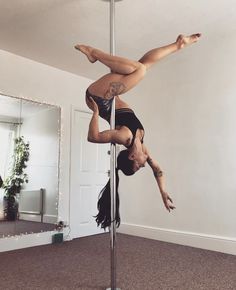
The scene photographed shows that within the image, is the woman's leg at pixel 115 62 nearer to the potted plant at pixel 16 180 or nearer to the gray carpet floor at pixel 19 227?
the potted plant at pixel 16 180

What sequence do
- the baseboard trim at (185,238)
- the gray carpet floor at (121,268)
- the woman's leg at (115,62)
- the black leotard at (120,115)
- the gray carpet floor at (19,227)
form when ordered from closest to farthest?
the woman's leg at (115,62) → the black leotard at (120,115) → the gray carpet floor at (121,268) → the baseboard trim at (185,238) → the gray carpet floor at (19,227)

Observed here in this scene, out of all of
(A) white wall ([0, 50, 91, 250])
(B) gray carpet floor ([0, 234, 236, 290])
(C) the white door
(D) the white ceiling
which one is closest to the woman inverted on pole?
(B) gray carpet floor ([0, 234, 236, 290])

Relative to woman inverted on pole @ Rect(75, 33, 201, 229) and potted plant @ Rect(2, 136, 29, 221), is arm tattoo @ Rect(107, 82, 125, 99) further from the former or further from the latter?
potted plant @ Rect(2, 136, 29, 221)

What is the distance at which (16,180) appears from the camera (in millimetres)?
3596

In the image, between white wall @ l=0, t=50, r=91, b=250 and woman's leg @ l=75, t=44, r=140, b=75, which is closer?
woman's leg @ l=75, t=44, r=140, b=75

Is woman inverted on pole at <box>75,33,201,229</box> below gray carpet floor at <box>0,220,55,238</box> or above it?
above

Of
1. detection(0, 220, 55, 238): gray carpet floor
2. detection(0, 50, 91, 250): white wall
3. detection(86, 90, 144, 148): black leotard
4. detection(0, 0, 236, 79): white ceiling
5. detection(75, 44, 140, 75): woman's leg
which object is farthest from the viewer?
detection(0, 50, 91, 250): white wall

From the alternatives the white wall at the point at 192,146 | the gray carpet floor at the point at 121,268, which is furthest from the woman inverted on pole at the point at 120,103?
the white wall at the point at 192,146

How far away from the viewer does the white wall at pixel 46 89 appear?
3607 mm

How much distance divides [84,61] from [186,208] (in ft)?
8.19

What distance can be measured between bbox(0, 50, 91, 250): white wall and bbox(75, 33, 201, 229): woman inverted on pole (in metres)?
1.91

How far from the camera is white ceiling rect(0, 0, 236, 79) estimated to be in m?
2.69

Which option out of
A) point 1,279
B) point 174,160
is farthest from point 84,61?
point 1,279

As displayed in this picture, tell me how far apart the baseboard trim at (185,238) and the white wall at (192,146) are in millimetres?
11
